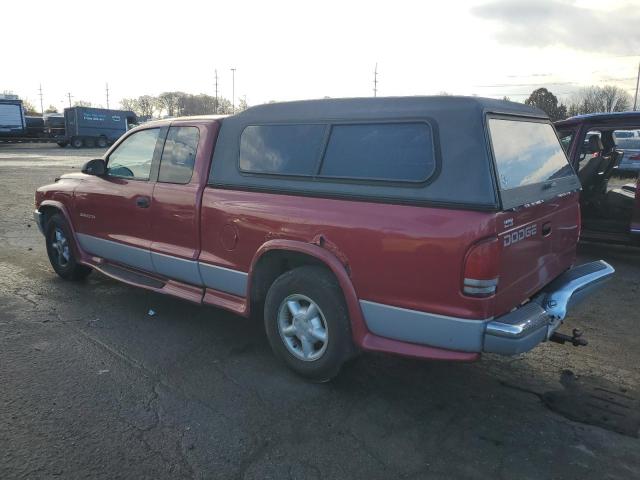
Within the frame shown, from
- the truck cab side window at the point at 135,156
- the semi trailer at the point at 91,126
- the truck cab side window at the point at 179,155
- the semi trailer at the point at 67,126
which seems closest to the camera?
the truck cab side window at the point at 179,155

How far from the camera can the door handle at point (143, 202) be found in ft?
15.6

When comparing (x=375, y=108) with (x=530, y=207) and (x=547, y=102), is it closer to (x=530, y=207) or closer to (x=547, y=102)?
(x=530, y=207)

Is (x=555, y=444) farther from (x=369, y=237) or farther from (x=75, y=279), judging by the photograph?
(x=75, y=279)

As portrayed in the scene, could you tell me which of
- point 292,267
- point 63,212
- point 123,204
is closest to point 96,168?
point 123,204

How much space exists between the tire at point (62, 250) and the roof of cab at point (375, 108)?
2.91m

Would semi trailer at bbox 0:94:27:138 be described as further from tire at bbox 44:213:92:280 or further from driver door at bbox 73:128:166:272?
driver door at bbox 73:128:166:272

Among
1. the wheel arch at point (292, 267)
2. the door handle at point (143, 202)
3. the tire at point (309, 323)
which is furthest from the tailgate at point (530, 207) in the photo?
the door handle at point (143, 202)

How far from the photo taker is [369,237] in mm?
3207

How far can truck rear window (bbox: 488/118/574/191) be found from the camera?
3.18m

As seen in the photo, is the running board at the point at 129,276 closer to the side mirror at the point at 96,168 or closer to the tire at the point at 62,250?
the tire at the point at 62,250

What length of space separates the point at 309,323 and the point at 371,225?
→ 89 cm

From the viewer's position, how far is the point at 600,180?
24.1 ft

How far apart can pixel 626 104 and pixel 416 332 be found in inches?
3219

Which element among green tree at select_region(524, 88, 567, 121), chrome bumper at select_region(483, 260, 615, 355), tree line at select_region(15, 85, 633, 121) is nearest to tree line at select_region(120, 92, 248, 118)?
tree line at select_region(15, 85, 633, 121)
